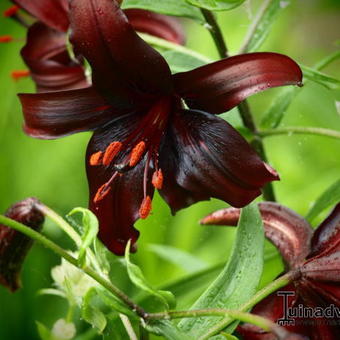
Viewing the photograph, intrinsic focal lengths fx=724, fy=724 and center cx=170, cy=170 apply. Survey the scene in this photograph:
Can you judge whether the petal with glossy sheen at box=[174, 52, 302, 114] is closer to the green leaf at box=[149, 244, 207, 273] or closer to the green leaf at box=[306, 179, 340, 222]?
the green leaf at box=[306, 179, 340, 222]

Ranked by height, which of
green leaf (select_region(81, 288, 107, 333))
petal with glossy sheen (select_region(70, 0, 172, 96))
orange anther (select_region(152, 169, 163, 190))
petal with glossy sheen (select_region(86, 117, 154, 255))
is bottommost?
green leaf (select_region(81, 288, 107, 333))

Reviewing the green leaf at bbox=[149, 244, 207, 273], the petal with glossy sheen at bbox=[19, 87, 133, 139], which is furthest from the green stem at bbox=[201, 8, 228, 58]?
the green leaf at bbox=[149, 244, 207, 273]

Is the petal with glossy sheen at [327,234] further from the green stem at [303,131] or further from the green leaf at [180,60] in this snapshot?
the green leaf at [180,60]

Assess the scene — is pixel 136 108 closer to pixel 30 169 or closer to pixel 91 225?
pixel 91 225

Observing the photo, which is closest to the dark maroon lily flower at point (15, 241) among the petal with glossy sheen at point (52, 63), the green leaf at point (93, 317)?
the green leaf at point (93, 317)

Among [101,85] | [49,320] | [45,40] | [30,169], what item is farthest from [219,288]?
[30,169]

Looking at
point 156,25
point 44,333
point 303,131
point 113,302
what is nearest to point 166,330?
point 113,302
